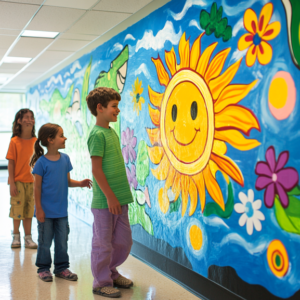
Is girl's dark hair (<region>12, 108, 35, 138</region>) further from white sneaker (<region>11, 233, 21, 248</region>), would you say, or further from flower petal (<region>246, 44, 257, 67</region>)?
flower petal (<region>246, 44, 257, 67</region>)

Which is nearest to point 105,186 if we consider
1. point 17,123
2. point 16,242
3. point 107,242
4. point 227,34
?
point 107,242

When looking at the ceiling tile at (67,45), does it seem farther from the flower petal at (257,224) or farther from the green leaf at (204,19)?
the flower petal at (257,224)

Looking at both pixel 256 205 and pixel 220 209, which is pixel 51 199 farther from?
pixel 256 205

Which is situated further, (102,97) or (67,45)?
(67,45)

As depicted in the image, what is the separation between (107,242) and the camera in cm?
248

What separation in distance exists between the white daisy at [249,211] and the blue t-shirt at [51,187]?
1.31 m

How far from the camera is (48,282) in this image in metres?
2.81

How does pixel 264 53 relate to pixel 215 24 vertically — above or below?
below

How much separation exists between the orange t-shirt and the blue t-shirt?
1.03m

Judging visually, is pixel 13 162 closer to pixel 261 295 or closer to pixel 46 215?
pixel 46 215

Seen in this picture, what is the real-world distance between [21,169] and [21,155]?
0.14 m

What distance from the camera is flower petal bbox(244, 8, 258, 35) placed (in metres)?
2.04

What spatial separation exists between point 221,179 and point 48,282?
1.51 meters

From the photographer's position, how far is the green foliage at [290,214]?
1.79 meters
